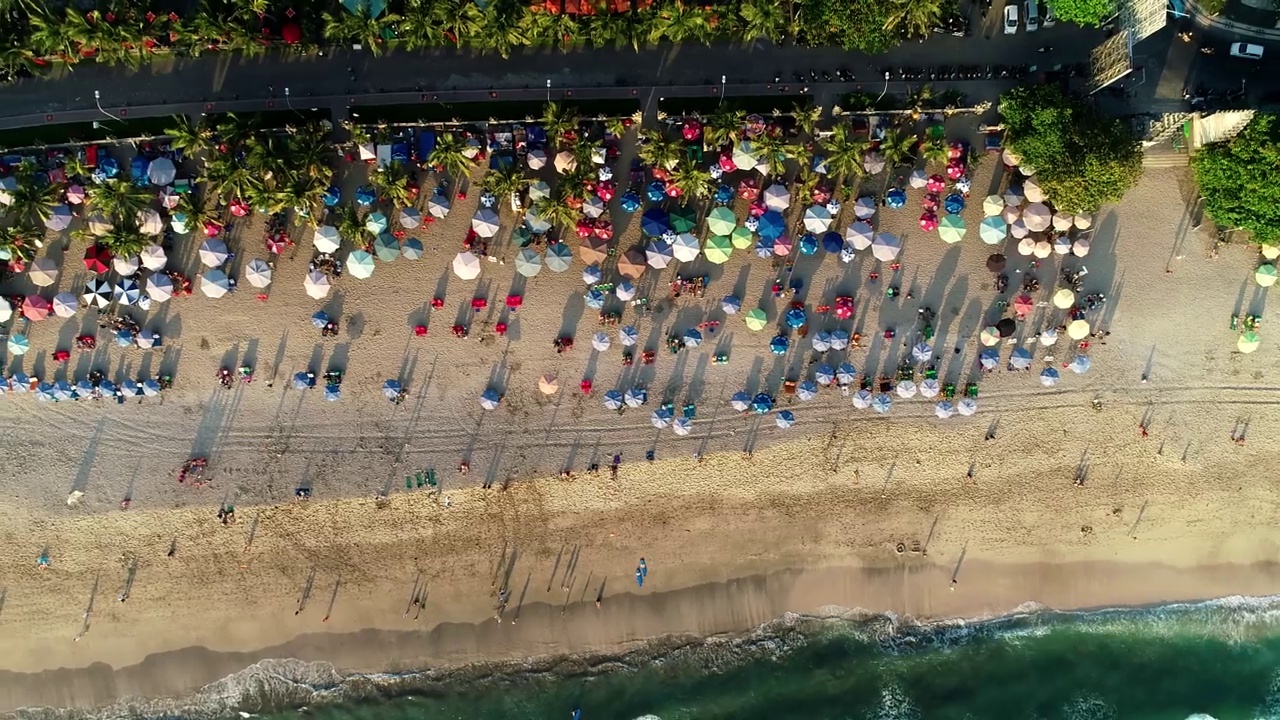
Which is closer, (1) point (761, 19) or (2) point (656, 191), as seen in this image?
(1) point (761, 19)

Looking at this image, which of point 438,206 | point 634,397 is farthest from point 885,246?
point 438,206

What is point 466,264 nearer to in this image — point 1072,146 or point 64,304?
point 64,304

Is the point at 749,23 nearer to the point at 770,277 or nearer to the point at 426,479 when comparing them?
the point at 770,277

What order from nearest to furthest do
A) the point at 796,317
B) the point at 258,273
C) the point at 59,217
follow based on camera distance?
the point at 59,217 → the point at 258,273 → the point at 796,317

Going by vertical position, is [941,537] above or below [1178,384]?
below

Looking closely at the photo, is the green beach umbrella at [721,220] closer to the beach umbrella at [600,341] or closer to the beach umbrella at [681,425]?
the beach umbrella at [600,341]

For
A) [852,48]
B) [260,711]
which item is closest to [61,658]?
[260,711]
